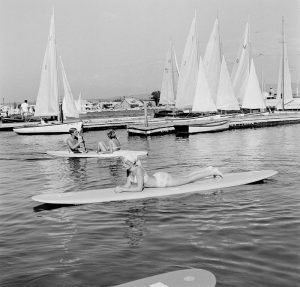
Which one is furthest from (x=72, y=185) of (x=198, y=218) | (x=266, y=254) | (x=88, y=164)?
(x=266, y=254)

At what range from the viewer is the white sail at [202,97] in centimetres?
4200

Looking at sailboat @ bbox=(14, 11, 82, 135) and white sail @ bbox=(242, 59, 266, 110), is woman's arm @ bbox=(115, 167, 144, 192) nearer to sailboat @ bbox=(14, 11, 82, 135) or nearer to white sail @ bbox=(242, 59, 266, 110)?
sailboat @ bbox=(14, 11, 82, 135)

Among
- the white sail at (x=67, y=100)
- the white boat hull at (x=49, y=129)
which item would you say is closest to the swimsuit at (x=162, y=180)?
the white boat hull at (x=49, y=129)

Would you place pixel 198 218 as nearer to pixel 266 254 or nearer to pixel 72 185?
pixel 266 254

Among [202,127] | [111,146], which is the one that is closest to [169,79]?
[202,127]

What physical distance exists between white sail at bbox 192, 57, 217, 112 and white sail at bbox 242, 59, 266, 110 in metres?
5.17

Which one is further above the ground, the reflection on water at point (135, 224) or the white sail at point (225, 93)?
the white sail at point (225, 93)

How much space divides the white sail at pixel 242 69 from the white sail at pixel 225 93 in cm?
385

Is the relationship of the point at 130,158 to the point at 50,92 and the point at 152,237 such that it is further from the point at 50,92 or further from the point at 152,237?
the point at 50,92

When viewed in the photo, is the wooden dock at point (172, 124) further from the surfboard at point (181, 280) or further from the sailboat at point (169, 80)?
the surfboard at point (181, 280)

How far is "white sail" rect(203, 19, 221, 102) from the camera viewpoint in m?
45.4

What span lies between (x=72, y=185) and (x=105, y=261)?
816cm

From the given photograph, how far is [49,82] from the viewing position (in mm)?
40625

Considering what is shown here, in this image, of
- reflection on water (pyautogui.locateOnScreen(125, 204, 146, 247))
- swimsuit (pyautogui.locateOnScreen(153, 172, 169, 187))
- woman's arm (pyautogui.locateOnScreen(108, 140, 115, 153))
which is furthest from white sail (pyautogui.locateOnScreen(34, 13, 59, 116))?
reflection on water (pyautogui.locateOnScreen(125, 204, 146, 247))
